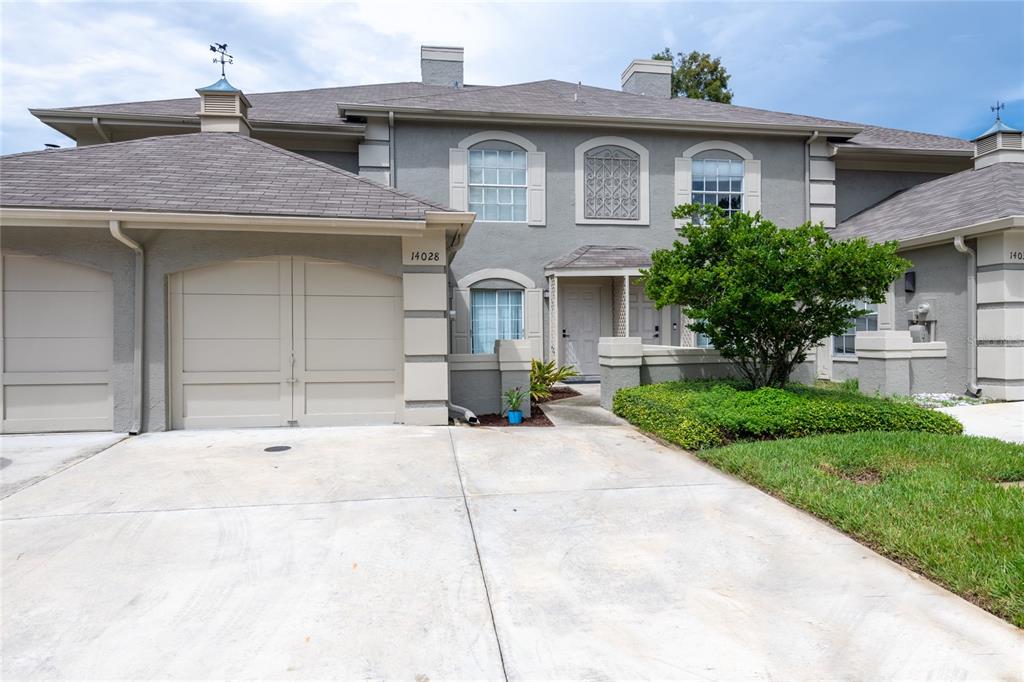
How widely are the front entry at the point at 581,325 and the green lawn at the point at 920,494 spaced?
23.4ft

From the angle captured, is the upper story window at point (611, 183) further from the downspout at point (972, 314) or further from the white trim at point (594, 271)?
the downspout at point (972, 314)

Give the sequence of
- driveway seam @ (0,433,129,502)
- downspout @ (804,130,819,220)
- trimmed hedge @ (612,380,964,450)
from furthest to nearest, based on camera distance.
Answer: downspout @ (804,130,819,220) → trimmed hedge @ (612,380,964,450) → driveway seam @ (0,433,129,502)

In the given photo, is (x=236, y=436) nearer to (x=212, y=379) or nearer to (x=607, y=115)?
(x=212, y=379)

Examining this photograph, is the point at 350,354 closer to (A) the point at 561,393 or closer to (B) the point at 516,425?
(B) the point at 516,425

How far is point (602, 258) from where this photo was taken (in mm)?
12898

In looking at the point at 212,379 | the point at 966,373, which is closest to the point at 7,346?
the point at 212,379

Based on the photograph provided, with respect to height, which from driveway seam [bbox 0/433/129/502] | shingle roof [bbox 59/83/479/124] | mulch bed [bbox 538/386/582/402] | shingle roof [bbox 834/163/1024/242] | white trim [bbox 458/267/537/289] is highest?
shingle roof [bbox 59/83/479/124]

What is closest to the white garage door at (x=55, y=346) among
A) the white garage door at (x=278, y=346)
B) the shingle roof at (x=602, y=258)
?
the white garage door at (x=278, y=346)

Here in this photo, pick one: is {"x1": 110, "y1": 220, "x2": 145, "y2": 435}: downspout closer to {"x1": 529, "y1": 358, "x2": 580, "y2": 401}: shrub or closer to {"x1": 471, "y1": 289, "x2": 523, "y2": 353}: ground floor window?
{"x1": 529, "y1": 358, "x2": 580, "y2": 401}: shrub

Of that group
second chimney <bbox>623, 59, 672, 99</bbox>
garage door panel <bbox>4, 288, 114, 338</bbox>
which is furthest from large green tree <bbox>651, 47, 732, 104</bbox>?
garage door panel <bbox>4, 288, 114, 338</bbox>

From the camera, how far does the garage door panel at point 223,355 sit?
8.23 metres

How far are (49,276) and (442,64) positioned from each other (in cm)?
1191

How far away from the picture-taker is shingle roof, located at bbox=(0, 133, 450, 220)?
766 cm

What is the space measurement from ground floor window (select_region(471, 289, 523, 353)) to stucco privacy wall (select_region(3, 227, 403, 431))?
5390 millimetres
